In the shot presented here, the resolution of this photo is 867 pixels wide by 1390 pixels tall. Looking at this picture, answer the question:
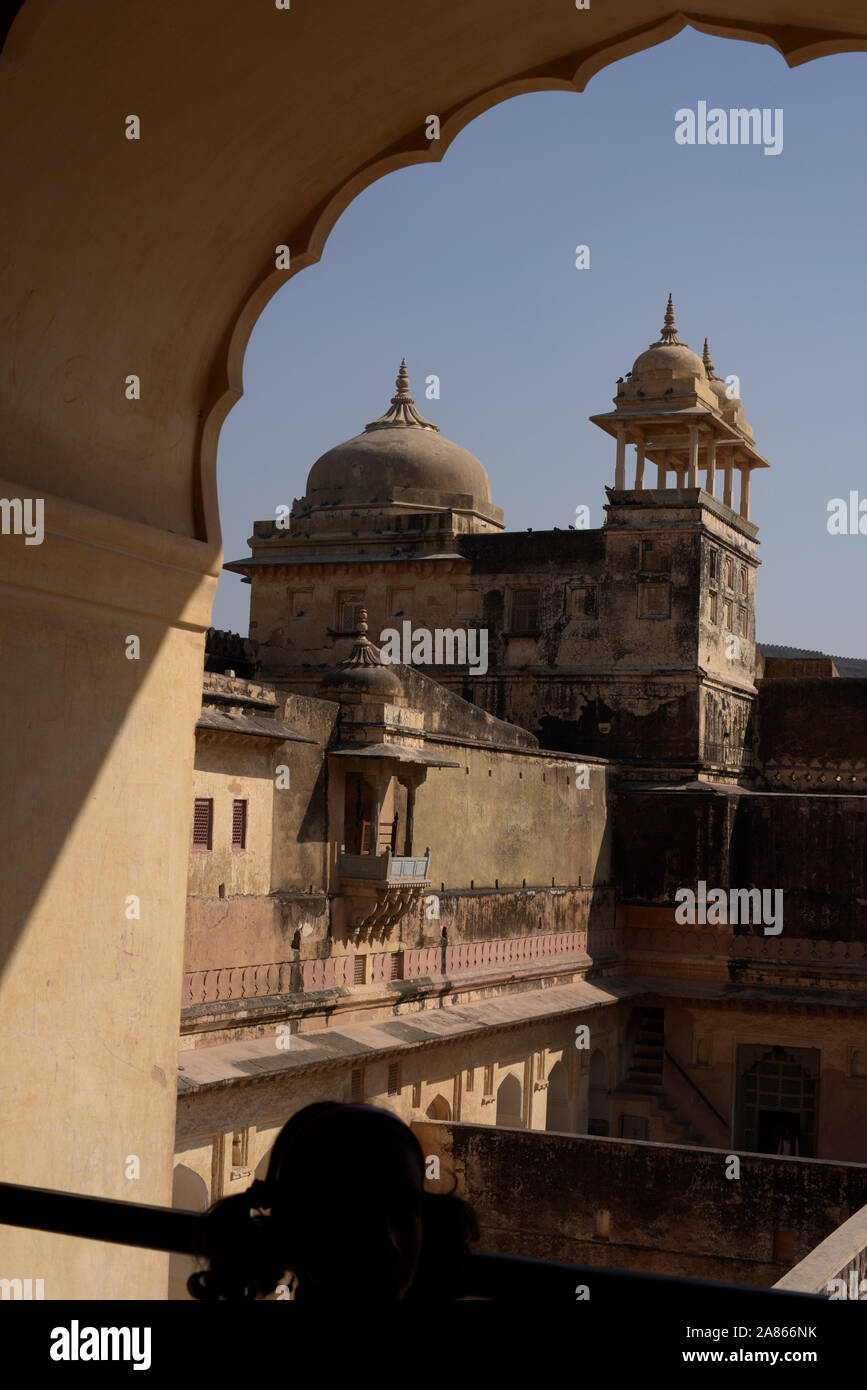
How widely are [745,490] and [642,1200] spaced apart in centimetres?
1733

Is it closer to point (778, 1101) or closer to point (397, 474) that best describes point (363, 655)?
point (778, 1101)

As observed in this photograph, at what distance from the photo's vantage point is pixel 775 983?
79.7ft

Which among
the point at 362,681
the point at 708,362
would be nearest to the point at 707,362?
the point at 708,362

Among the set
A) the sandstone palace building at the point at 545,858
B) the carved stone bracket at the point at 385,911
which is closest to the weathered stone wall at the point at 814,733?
the sandstone palace building at the point at 545,858

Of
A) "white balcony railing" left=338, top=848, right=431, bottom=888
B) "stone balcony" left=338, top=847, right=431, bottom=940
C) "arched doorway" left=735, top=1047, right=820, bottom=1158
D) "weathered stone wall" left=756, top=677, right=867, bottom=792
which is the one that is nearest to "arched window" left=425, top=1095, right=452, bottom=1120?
"stone balcony" left=338, top=847, right=431, bottom=940

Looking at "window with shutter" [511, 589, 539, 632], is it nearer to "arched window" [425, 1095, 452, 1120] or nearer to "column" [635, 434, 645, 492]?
"column" [635, 434, 645, 492]

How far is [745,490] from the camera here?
100 feet

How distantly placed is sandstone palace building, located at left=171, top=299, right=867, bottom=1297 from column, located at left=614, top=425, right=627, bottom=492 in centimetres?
5

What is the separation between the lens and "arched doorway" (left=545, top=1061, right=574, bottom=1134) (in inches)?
888

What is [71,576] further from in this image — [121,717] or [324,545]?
[324,545]

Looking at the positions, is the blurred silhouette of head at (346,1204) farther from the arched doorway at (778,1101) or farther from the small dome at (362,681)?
the arched doorway at (778,1101)

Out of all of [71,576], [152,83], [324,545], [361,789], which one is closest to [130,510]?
[71,576]

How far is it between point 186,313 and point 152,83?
1.95ft
